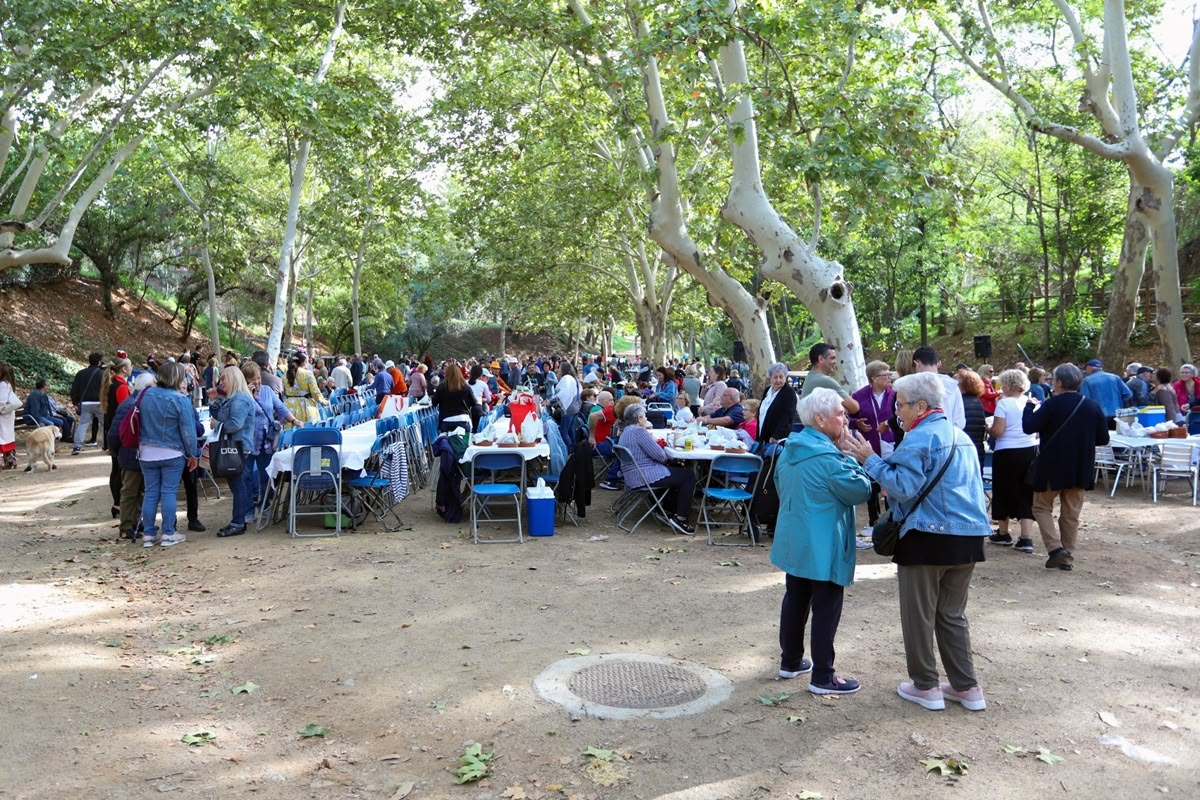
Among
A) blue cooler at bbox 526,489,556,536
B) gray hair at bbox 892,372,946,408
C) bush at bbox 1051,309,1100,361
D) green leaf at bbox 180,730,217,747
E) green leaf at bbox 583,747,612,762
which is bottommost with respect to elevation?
green leaf at bbox 583,747,612,762

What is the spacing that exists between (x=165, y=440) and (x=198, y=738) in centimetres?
443

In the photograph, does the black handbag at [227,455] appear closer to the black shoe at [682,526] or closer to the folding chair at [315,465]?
the folding chair at [315,465]

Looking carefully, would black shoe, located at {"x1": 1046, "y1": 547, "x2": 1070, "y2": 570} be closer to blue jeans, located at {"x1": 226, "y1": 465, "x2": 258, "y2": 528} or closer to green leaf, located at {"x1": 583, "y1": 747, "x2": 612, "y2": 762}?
A: green leaf, located at {"x1": 583, "y1": 747, "x2": 612, "y2": 762}

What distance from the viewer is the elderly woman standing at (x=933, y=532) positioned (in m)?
3.99

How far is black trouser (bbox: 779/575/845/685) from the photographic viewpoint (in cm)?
432

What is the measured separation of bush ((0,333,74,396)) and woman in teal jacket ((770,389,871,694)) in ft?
75.5

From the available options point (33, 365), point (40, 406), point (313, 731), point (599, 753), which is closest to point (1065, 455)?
point (599, 753)

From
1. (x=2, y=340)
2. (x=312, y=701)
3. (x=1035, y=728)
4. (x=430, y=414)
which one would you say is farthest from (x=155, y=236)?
(x=1035, y=728)

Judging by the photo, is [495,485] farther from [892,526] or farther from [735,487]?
[892,526]

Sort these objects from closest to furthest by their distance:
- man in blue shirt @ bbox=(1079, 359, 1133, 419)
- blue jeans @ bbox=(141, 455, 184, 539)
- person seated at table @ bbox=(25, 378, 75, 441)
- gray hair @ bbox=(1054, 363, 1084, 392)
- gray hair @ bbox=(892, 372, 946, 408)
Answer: gray hair @ bbox=(892, 372, 946, 408), gray hair @ bbox=(1054, 363, 1084, 392), blue jeans @ bbox=(141, 455, 184, 539), man in blue shirt @ bbox=(1079, 359, 1133, 419), person seated at table @ bbox=(25, 378, 75, 441)

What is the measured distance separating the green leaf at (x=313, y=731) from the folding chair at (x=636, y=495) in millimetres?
4704

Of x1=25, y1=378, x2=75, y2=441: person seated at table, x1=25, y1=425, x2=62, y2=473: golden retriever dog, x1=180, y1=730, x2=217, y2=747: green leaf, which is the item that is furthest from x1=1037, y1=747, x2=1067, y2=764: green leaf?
x1=25, y1=378, x2=75, y2=441: person seated at table

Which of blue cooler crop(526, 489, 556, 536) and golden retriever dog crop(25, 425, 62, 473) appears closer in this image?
blue cooler crop(526, 489, 556, 536)

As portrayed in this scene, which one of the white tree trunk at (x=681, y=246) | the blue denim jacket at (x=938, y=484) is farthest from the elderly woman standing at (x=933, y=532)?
the white tree trunk at (x=681, y=246)
